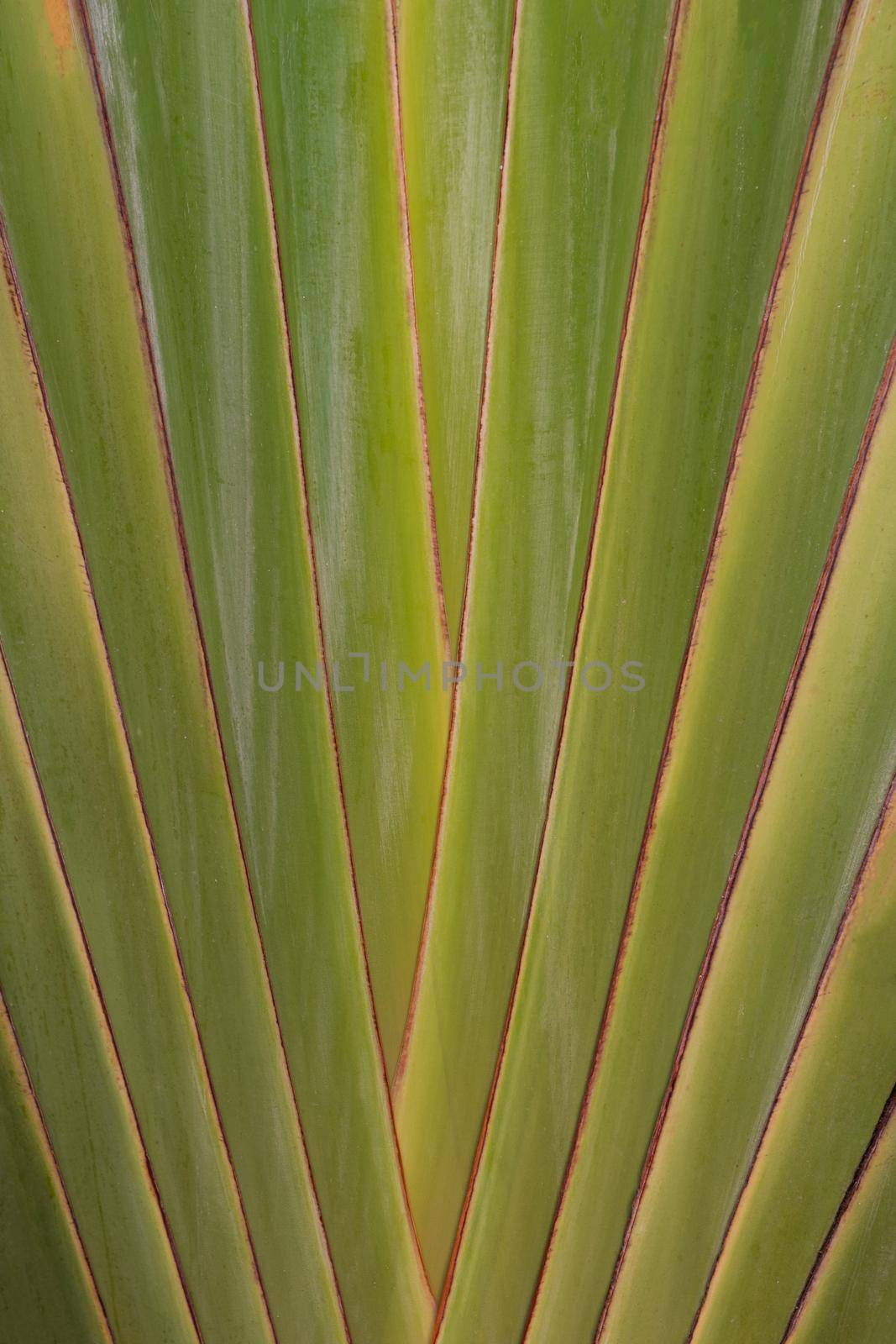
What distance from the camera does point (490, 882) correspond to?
1.32ft

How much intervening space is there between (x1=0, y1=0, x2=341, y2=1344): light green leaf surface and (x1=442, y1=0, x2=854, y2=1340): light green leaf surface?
0.31ft

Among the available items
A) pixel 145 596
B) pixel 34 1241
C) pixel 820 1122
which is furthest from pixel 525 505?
pixel 34 1241

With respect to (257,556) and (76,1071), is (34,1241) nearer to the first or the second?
(76,1071)

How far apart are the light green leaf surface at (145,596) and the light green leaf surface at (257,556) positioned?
0.01m

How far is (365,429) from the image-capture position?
1.28 ft

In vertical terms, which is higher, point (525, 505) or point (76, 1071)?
point (525, 505)

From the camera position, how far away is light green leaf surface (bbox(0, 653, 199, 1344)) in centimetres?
Answer: 40

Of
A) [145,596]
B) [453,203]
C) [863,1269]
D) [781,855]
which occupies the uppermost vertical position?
[453,203]

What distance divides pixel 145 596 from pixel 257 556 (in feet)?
0.17

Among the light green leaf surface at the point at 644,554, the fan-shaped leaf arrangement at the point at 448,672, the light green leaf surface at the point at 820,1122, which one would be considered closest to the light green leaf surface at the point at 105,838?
the fan-shaped leaf arrangement at the point at 448,672

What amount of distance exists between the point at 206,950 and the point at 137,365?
26 cm

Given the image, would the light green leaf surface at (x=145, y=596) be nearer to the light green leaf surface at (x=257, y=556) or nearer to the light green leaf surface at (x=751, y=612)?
the light green leaf surface at (x=257, y=556)

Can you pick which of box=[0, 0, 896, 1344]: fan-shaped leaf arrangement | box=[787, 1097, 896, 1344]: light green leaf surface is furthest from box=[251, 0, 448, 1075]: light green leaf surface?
box=[787, 1097, 896, 1344]: light green leaf surface

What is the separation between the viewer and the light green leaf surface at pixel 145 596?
0.36 meters
